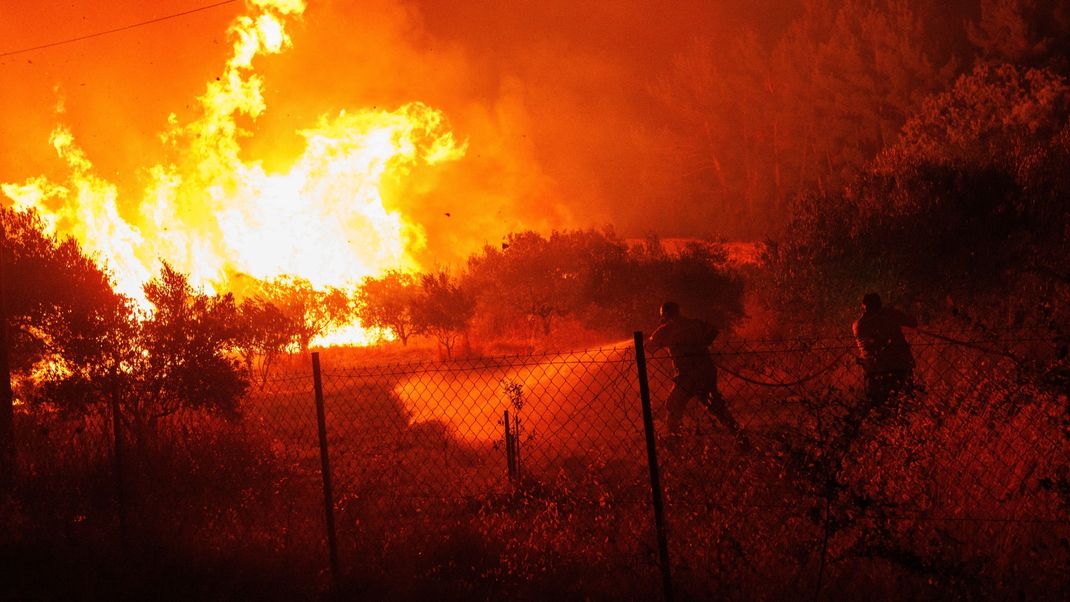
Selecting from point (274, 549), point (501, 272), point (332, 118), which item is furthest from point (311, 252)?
point (274, 549)

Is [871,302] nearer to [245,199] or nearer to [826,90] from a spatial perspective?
[245,199]

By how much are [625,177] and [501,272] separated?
27.1 meters

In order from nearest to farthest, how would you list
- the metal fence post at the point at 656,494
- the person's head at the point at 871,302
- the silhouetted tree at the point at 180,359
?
the metal fence post at the point at 656,494
the person's head at the point at 871,302
the silhouetted tree at the point at 180,359

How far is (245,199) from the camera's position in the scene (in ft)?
101

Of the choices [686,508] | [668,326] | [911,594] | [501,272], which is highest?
[501,272]

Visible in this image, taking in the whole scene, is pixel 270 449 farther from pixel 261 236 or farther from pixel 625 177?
pixel 625 177

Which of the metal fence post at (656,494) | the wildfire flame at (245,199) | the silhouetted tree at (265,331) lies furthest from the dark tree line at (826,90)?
the metal fence post at (656,494)

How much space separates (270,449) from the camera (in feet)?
30.0

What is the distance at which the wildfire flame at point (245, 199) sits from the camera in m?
23.4

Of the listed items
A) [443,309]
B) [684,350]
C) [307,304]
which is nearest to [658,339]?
[684,350]

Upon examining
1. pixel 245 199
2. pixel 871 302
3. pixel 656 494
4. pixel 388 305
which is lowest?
pixel 656 494

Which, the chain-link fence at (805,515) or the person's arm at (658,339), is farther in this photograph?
the person's arm at (658,339)

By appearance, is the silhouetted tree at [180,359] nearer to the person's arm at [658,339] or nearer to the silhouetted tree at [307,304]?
the person's arm at [658,339]

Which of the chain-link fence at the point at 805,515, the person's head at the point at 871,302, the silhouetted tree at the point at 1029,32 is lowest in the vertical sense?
the chain-link fence at the point at 805,515
